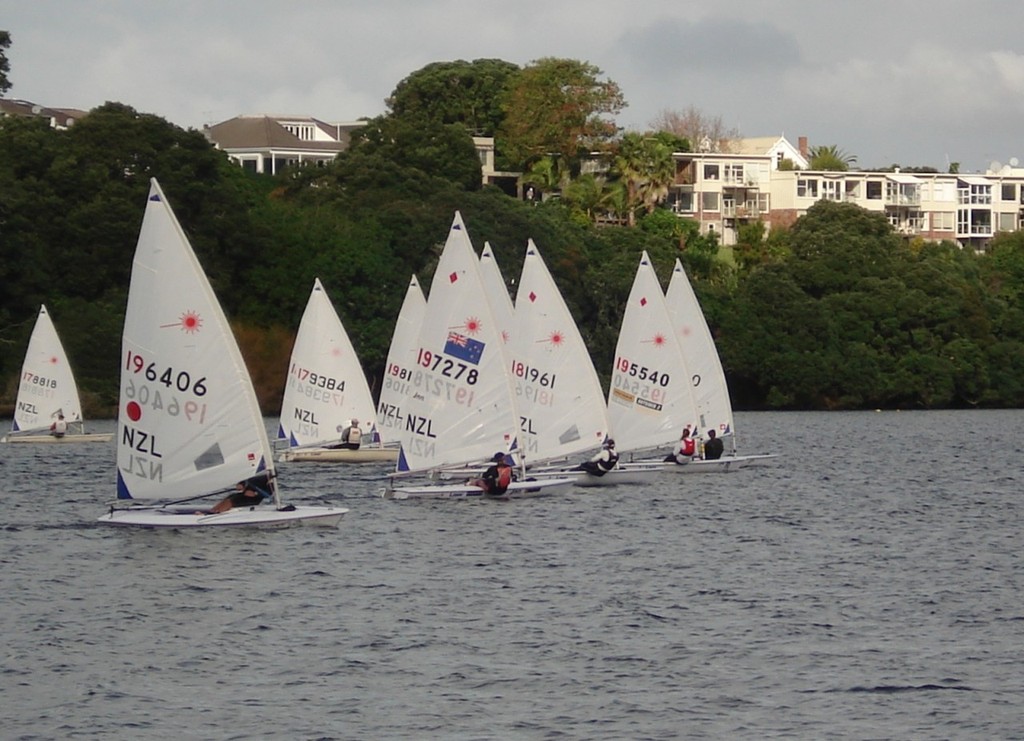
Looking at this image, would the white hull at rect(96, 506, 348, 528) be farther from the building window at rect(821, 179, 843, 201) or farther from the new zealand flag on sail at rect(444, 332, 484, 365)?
the building window at rect(821, 179, 843, 201)

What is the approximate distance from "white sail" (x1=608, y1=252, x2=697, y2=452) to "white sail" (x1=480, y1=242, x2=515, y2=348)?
10.7 feet

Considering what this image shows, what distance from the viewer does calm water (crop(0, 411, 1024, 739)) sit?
24.0m

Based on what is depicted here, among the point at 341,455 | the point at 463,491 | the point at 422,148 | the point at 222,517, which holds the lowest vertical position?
the point at 222,517

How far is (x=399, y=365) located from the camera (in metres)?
57.5

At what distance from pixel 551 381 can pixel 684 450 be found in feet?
20.9

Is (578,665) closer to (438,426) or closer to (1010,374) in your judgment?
(438,426)

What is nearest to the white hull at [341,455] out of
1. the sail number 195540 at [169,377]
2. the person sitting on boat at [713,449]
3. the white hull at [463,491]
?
the person sitting on boat at [713,449]

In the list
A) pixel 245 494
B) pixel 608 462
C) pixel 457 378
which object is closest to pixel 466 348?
pixel 457 378

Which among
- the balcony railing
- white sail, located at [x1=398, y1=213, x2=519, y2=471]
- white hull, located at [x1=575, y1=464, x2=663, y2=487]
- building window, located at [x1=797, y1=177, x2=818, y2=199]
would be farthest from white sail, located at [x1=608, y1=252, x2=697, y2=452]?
the balcony railing

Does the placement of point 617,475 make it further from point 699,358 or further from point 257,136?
point 257,136

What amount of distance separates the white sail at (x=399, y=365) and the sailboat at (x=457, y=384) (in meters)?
10.9

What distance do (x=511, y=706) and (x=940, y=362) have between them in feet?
296

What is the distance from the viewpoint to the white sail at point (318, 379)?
6088cm

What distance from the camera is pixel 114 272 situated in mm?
96562
